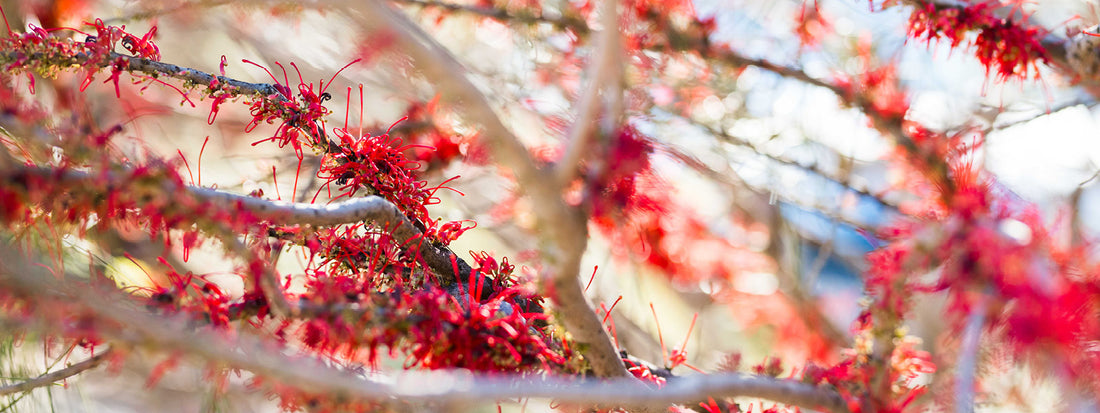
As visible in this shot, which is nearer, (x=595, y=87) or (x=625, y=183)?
(x=595, y=87)

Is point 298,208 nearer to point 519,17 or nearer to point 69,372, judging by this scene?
point 69,372

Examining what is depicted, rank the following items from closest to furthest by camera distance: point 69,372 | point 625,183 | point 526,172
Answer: point 526,172, point 69,372, point 625,183

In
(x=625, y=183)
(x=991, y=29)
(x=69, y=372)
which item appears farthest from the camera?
(x=625, y=183)

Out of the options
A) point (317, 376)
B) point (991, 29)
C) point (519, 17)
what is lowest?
point (317, 376)

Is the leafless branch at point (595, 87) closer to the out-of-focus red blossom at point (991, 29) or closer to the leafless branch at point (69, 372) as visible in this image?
the leafless branch at point (69, 372)

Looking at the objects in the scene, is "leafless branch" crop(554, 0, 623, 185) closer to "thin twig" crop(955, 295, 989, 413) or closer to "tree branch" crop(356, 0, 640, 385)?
"tree branch" crop(356, 0, 640, 385)

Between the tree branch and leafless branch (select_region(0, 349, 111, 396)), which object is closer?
the tree branch

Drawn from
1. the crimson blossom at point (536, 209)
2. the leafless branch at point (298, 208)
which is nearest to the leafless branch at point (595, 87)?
the crimson blossom at point (536, 209)

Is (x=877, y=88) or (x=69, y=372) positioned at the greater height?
(x=877, y=88)

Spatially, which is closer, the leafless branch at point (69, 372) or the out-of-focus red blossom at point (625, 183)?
the leafless branch at point (69, 372)

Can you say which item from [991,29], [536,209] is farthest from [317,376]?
[991,29]

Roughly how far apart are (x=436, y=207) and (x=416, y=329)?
74 centimetres

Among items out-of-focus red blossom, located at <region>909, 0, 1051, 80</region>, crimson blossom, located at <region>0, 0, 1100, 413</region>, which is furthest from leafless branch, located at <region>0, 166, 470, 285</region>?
out-of-focus red blossom, located at <region>909, 0, 1051, 80</region>

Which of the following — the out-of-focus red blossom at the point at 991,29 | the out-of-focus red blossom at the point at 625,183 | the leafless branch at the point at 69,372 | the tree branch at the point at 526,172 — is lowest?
the leafless branch at the point at 69,372
